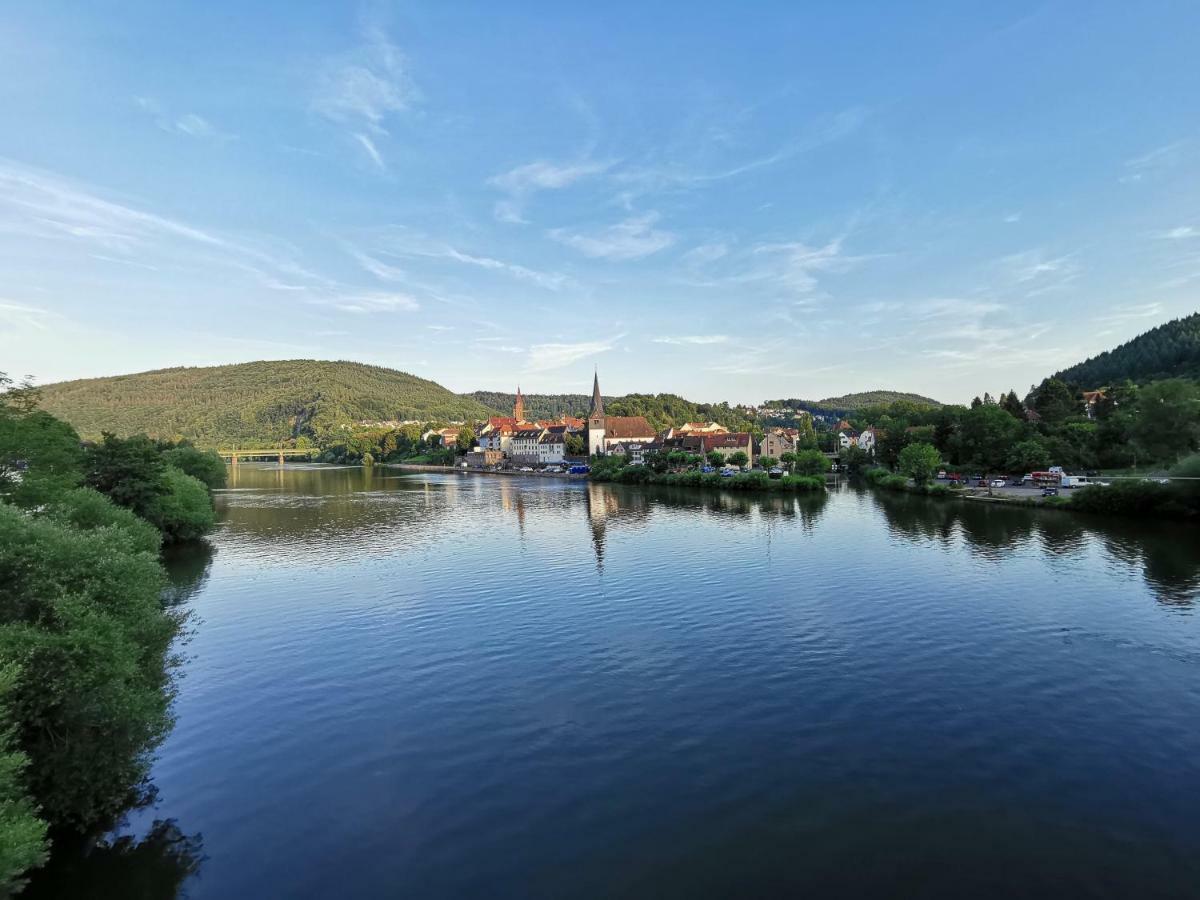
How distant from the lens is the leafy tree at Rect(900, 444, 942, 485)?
220 feet

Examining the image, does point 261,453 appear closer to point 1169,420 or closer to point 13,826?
point 1169,420

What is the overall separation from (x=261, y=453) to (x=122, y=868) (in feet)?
598

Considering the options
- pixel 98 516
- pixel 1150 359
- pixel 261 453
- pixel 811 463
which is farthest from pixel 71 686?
pixel 261 453

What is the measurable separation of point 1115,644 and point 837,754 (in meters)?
12.4

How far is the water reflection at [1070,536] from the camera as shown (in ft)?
91.3

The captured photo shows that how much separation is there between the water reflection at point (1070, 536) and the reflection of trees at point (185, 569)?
39.5 m

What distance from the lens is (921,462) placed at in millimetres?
67688

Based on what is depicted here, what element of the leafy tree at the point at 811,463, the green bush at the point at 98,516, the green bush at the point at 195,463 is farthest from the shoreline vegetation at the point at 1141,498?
the green bush at the point at 195,463

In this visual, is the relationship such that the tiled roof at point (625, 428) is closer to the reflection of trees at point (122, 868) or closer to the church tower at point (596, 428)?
the church tower at point (596, 428)

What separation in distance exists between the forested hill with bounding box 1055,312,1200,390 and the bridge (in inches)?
7232

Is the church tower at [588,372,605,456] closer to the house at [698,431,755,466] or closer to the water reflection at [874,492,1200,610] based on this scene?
the house at [698,431,755,466]

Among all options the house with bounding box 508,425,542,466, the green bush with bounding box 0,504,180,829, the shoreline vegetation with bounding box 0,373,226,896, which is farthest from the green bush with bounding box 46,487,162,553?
the house with bounding box 508,425,542,466

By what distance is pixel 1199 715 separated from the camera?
14461 millimetres

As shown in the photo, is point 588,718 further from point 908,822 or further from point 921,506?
point 921,506
